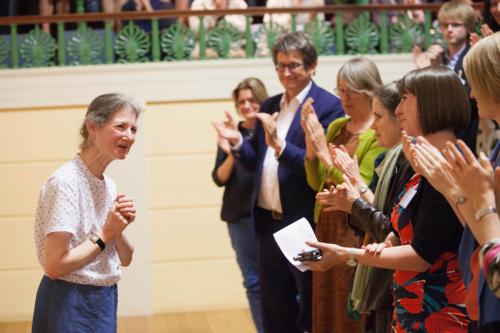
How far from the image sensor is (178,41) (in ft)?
19.2

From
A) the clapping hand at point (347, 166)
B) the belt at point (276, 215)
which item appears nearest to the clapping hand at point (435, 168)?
the clapping hand at point (347, 166)

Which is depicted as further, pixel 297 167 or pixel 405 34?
pixel 405 34

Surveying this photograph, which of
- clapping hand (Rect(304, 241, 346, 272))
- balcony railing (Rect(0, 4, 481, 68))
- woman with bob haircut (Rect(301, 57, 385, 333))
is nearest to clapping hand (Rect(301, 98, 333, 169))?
woman with bob haircut (Rect(301, 57, 385, 333))

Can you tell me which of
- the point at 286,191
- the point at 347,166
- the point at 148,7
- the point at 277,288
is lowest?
the point at 277,288

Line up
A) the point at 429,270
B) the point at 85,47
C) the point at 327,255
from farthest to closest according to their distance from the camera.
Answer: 1. the point at 85,47
2. the point at 327,255
3. the point at 429,270

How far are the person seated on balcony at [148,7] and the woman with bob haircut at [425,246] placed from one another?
141 inches

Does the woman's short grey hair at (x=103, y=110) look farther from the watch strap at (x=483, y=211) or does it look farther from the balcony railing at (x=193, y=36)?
the balcony railing at (x=193, y=36)

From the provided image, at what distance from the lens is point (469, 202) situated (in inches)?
77.3

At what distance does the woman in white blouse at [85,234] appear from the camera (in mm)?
2750

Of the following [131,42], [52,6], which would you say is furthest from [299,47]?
[52,6]

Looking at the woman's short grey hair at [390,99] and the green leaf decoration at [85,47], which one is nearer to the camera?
the woman's short grey hair at [390,99]

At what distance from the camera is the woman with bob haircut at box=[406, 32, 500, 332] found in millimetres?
1904

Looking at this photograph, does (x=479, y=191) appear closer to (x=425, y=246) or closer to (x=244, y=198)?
(x=425, y=246)

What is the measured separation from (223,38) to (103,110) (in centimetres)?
300
